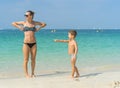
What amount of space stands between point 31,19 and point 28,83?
5.41ft

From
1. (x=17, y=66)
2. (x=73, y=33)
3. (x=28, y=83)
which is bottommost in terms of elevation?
(x=17, y=66)

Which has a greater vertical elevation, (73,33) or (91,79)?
(73,33)

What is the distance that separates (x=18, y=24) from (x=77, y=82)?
81.8 inches

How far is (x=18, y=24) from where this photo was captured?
30.2 feet

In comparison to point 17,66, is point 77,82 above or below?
above

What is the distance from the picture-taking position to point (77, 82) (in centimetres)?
853

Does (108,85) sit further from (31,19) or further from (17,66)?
(17,66)

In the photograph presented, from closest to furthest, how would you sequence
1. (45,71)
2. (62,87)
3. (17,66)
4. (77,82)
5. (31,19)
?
1. (62,87)
2. (77,82)
3. (31,19)
4. (45,71)
5. (17,66)

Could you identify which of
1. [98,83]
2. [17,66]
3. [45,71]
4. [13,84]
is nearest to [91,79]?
[98,83]

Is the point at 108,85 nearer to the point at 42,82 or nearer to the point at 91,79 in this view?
the point at 91,79

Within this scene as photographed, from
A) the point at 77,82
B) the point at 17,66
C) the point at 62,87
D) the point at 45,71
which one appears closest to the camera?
the point at 62,87

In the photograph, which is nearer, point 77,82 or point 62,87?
point 62,87

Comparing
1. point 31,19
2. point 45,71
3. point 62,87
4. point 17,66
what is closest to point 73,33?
point 31,19

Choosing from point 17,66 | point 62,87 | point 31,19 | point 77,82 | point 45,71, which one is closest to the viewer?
point 62,87
